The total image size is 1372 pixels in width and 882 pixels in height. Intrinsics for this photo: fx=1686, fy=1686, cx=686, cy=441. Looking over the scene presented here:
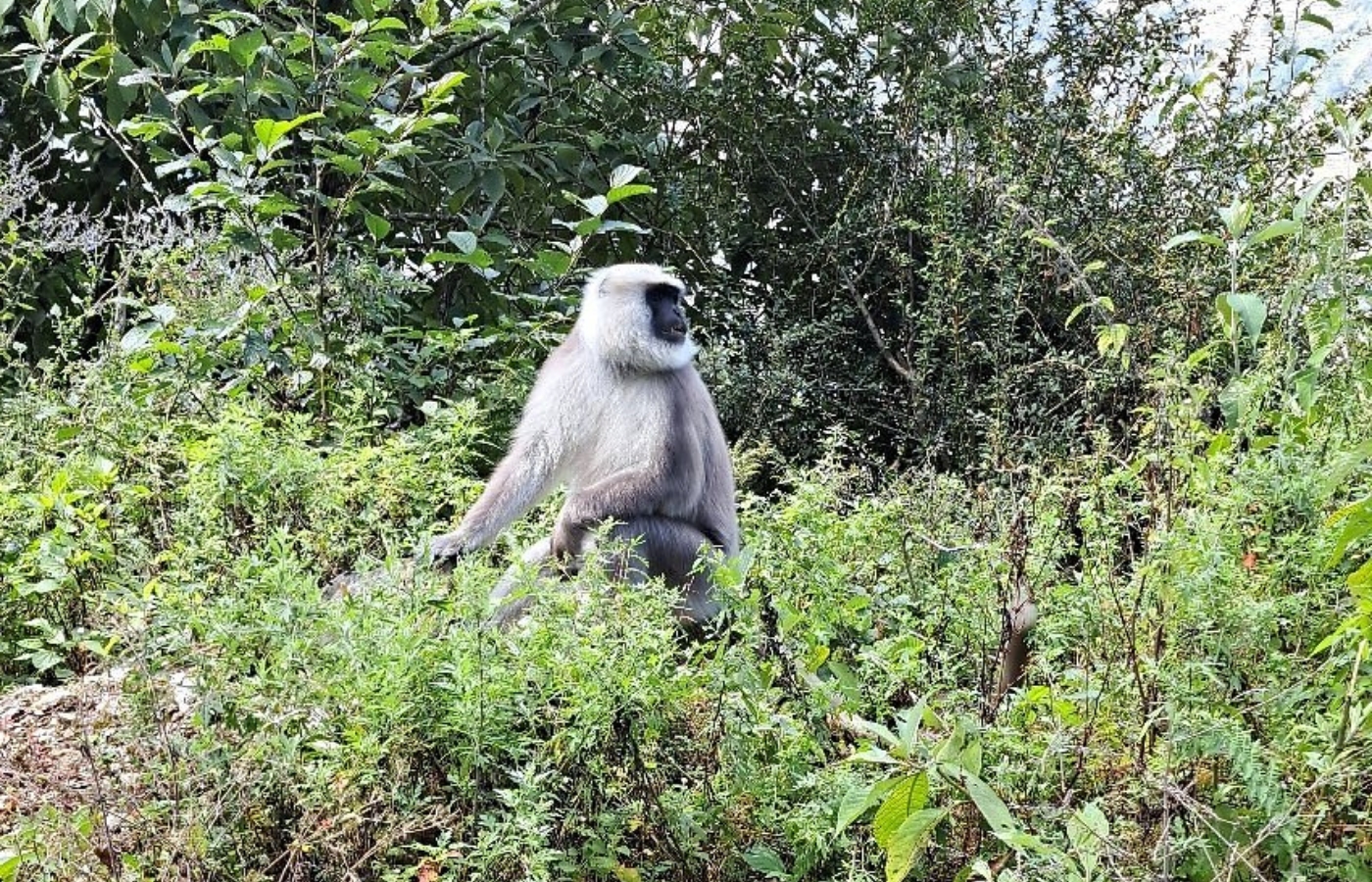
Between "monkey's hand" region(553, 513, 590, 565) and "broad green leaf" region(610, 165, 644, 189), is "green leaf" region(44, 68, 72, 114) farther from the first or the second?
"monkey's hand" region(553, 513, 590, 565)

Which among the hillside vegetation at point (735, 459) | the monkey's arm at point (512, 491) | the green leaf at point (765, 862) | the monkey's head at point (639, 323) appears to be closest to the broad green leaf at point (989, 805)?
the hillside vegetation at point (735, 459)

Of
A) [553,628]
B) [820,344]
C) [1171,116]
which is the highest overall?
[1171,116]

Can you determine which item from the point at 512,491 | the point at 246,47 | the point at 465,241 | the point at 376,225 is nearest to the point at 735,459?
the point at 512,491

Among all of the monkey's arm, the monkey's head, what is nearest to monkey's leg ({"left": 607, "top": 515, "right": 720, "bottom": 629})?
the monkey's arm

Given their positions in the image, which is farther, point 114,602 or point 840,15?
point 840,15

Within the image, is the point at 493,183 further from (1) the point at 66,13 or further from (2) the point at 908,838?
(2) the point at 908,838

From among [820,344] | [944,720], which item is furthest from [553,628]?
[820,344]

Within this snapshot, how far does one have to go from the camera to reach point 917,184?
8.81 metres

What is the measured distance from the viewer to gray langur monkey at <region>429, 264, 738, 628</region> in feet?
18.6

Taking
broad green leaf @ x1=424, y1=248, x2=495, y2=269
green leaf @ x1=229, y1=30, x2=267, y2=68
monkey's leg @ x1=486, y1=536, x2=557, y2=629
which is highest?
green leaf @ x1=229, y1=30, x2=267, y2=68

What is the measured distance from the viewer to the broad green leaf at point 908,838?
10.4 feet

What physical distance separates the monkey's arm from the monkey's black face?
561mm

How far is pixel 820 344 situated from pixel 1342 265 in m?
4.53

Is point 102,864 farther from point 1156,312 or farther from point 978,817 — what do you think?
point 1156,312
